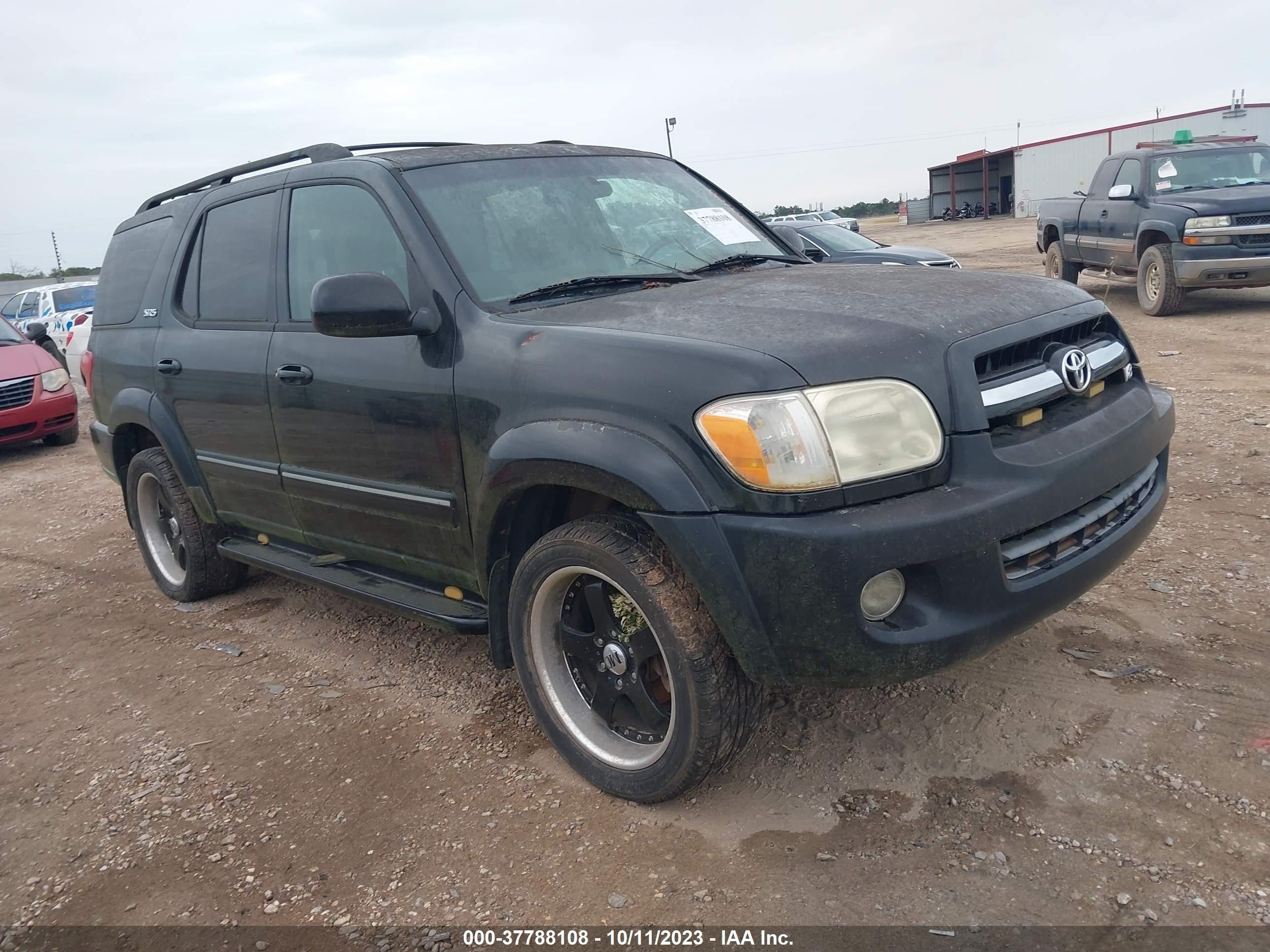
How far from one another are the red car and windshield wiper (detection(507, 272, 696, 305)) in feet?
28.6

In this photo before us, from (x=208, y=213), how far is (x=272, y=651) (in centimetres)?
197

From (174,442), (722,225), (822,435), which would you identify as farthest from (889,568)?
(174,442)

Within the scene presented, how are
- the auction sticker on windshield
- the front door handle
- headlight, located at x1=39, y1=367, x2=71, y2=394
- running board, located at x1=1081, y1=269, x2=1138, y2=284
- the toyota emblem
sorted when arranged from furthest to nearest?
running board, located at x1=1081, y1=269, x2=1138, y2=284, headlight, located at x1=39, y1=367, x2=71, y2=394, the auction sticker on windshield, the front door handle, the toyota emblem

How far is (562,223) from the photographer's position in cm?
335

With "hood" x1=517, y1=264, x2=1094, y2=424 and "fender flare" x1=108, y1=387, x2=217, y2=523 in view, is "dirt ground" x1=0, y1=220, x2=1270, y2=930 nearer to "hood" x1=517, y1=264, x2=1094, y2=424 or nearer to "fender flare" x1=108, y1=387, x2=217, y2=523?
"fender flare" x1=108, y1=387, x2=217, y2=523

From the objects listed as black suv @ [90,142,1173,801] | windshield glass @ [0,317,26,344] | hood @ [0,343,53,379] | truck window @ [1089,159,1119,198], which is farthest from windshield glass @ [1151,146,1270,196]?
windshield glass @ [0,317,26,344]

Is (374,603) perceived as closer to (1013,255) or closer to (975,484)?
(975,484)

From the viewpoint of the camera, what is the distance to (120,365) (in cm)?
476

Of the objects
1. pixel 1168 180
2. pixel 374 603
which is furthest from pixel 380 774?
pixel 1168 180

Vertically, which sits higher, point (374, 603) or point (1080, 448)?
point (1080, 448)

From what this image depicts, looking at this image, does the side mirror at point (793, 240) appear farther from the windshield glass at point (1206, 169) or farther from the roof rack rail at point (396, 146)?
the windshield glass at point (1206, 169)

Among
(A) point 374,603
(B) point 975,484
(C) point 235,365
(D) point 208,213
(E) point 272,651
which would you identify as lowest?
(E) point 272,651

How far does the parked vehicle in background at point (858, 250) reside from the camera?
38.4 ft

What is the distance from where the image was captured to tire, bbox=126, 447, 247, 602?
185 inches
